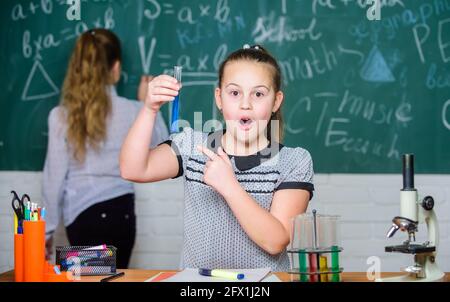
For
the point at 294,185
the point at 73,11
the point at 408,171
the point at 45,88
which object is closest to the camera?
the point at 408,171

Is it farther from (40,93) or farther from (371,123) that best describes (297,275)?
(40,93)

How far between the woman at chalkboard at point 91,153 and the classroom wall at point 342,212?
225 millimetres

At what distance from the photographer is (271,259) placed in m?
1.72

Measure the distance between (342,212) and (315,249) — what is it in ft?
6.02

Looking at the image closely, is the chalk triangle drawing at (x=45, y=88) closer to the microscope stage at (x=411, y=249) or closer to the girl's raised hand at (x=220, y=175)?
the girl's raised hand at (x=220, y=175)

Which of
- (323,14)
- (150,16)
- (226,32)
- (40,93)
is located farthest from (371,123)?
(40,93)

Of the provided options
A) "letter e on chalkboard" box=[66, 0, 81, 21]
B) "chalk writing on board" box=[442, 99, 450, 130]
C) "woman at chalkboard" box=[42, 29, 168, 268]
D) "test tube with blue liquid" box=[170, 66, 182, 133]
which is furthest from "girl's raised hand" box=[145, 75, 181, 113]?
"chalk writing on board" box=[442, 99, 450, 130]

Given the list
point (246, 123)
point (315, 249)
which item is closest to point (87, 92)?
point (246, 123)

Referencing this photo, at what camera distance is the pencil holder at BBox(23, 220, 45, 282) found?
5.04 feet

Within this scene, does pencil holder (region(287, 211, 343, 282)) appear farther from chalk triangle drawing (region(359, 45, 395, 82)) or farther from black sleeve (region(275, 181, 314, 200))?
chalk triangle drawing (region(359, 45, 395, 82))

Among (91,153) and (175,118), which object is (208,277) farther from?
(91,153)

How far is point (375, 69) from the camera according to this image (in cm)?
328

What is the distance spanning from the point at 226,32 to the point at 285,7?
0.27 m

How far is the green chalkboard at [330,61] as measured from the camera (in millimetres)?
3271
